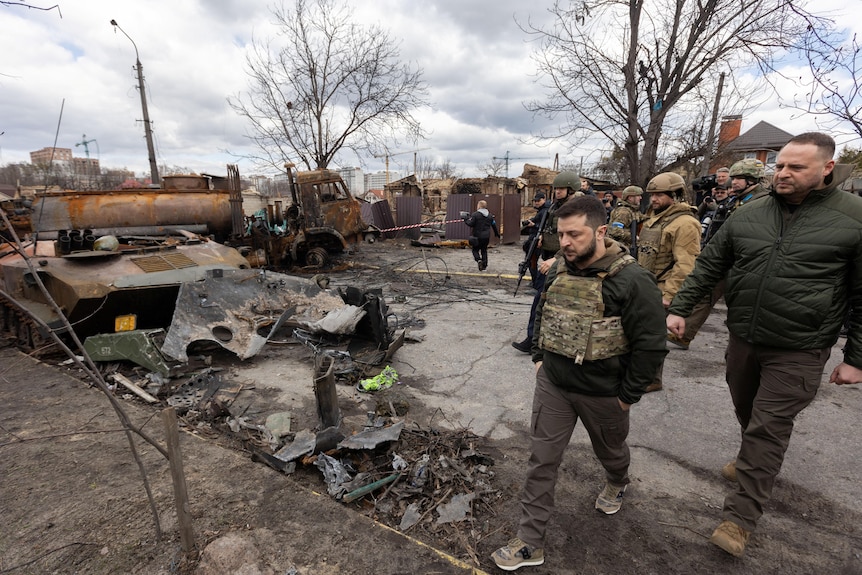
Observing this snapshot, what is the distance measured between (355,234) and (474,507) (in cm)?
1032

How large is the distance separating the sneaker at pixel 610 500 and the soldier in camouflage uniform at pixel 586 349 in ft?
1.37

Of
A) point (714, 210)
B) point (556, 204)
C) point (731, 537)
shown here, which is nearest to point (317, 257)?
point (556, 204)

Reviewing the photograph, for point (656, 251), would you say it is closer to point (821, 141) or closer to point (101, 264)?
point (821, 141)

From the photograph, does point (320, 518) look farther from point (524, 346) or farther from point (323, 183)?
point (323, 183)

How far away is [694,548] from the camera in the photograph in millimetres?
2256

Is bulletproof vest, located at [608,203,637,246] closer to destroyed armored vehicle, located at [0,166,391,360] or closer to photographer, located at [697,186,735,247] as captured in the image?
photographer, located at [697,186,735,247]

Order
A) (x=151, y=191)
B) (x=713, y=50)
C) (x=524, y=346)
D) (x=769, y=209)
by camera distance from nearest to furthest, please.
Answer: (x=769, y=209)
(x=524, y=346)
(x=151, y=191)
(x=713, y=50)

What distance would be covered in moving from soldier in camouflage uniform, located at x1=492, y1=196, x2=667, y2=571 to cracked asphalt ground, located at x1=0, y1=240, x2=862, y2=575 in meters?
0.48

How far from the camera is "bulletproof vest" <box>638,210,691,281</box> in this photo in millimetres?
3855

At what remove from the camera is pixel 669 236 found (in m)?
3.81

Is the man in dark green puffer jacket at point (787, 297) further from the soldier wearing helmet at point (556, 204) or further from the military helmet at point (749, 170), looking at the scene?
the military helmet at point (749, 170)

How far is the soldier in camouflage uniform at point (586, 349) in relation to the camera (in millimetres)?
1975

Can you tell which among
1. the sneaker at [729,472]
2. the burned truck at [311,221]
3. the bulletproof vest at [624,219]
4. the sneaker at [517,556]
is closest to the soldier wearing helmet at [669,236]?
the bulletproof vest at [624,219]

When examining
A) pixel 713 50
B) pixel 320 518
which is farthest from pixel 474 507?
pixel 713 50
